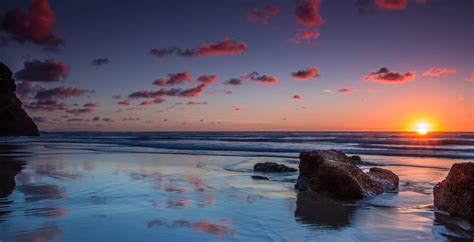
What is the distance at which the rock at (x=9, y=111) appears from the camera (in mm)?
57406

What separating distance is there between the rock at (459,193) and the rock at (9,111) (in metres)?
64.9

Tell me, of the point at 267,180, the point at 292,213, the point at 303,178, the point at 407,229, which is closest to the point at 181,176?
Answer: the point at 267,180

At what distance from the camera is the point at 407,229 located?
5.04m

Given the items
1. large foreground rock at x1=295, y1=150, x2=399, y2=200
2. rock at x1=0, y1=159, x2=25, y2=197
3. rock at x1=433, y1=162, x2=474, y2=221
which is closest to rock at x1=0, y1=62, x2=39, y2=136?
rock at x1=0, y1=159, x2=25, y2=197

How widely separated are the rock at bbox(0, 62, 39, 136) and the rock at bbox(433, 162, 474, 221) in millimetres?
64907

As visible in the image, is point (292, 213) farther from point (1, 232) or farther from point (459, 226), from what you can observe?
point (1, 232)

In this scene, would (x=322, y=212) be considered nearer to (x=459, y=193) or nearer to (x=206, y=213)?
(x=206, y=213)

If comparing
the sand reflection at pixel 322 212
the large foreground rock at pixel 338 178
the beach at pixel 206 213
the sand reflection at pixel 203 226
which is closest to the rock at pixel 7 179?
the beach at pixel 206 213

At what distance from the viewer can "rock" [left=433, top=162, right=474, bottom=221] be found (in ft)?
18.3

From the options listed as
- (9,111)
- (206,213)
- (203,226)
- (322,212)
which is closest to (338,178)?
(322,212)

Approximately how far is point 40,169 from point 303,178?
8659 millimetres

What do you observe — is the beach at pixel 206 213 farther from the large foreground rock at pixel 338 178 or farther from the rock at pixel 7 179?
the large foreground rock at pixel 338 178

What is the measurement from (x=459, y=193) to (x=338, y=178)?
2.19 metres

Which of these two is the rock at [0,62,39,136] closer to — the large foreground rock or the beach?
the beach
